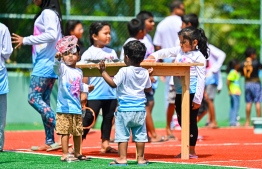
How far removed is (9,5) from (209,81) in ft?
15.7

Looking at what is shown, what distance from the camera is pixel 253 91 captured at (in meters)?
18.9

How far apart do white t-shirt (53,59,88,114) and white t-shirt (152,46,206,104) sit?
4.05 ft

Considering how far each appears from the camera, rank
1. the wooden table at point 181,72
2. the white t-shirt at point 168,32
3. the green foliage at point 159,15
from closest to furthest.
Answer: the wooden table at point 181,72, the white t-shirt at point 168,32, the green foliage at point 159,15

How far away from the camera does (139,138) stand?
30.7ft

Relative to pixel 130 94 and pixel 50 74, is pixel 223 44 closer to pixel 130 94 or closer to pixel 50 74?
pixel 50 74

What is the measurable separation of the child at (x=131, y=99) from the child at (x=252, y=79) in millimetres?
9826

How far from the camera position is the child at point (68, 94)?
31.7 ft

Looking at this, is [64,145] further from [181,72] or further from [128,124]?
[181,72]

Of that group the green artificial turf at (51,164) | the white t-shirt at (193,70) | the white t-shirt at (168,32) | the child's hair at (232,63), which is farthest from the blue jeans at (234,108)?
the green artificial turf at (51,164)

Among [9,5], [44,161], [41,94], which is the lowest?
[44,161]

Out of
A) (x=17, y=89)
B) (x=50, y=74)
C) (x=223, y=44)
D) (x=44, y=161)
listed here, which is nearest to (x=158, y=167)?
(x=44, y=161)

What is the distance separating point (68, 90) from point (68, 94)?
49 millimetres

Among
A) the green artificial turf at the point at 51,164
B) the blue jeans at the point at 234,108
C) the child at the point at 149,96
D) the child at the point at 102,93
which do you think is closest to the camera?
the green artificial turf at the point at 51,164

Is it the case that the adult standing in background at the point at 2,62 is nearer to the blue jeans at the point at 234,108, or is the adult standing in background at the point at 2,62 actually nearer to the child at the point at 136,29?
the child at the point at 136,29
